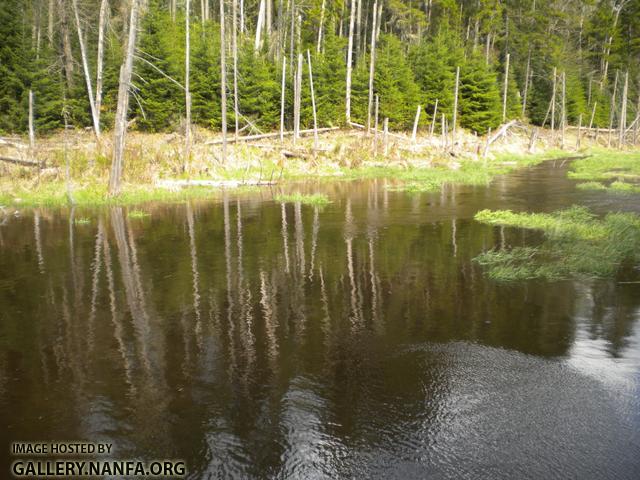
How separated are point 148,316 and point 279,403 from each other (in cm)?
391

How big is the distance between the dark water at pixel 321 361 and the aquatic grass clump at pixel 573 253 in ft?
1.84

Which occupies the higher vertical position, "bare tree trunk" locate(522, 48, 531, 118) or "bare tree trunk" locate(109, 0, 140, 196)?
"bare tree trunk" locate(522, 48, 531, 118)

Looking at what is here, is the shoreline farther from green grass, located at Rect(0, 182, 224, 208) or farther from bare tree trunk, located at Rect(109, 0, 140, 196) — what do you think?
bare tree trunk, located at Rect(109, 0, 140, 196)

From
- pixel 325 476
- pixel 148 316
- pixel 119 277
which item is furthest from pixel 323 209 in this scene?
pixel 325 476

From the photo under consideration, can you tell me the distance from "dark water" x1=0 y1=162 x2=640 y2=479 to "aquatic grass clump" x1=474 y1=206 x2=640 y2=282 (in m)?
0.56

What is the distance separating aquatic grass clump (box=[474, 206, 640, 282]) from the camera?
10.8 metres

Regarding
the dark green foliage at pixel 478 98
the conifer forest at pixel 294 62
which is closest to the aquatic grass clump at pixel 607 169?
the dark green foliage at pixel 478 98

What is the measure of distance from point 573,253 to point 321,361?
7798 mm

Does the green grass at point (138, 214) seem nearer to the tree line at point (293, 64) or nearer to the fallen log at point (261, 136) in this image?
the tree line at point (293, 64)

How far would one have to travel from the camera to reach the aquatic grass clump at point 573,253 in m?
10.8

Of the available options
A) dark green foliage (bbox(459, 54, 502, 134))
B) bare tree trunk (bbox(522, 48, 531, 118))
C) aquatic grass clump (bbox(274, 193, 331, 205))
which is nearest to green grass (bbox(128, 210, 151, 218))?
aquatic grass clump (bbox(274, 193, 331, 205))

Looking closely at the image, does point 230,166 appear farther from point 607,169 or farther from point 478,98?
point 478,98

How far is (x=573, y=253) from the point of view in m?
12.1

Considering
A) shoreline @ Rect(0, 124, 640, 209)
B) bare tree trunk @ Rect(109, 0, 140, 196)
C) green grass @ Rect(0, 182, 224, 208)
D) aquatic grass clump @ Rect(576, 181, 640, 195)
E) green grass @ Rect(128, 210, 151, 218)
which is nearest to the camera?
green grass @ Rect(128, 210, 151, 218)
